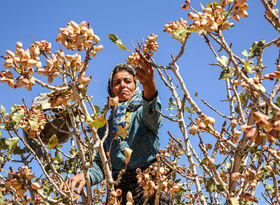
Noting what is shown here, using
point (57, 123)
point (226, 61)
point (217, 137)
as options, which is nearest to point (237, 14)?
point (226, 61)

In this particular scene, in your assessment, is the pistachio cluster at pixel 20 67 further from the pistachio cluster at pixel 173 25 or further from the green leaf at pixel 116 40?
the pistachio cluster at pixel 173 25

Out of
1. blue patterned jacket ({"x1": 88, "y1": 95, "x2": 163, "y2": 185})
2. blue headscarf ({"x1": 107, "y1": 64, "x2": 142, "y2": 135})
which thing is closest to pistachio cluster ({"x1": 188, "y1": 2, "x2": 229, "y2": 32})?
blue patterned jacket ({"x1": 88, "y1": 95, "x2": 163, "y2": 185})

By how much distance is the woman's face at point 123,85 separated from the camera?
2.97 metres

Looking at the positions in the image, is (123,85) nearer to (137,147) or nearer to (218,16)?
(137,147)

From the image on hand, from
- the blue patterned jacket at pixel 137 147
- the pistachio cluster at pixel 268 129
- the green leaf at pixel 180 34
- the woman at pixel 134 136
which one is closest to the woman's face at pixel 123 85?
the woman at pixel 134 136

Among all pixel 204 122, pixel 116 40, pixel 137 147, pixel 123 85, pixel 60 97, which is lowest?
pixel 204 122

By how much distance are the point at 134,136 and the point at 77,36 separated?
4.29 ft

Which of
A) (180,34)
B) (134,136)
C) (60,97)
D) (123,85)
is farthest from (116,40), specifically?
(123,85)

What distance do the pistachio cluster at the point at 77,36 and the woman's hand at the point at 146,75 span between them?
46 centimetres

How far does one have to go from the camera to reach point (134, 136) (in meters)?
2.63

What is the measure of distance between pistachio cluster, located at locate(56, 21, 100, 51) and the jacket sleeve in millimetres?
826

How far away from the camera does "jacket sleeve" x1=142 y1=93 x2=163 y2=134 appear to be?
2.25 meters

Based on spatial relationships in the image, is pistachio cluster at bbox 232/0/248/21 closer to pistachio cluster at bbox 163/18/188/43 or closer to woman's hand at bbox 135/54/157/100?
pistachio cluster at bbox 163/18/188/43

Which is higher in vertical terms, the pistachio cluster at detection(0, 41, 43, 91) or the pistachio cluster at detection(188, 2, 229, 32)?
the pistachio cluster at detection(188, 2, 229, 32)
